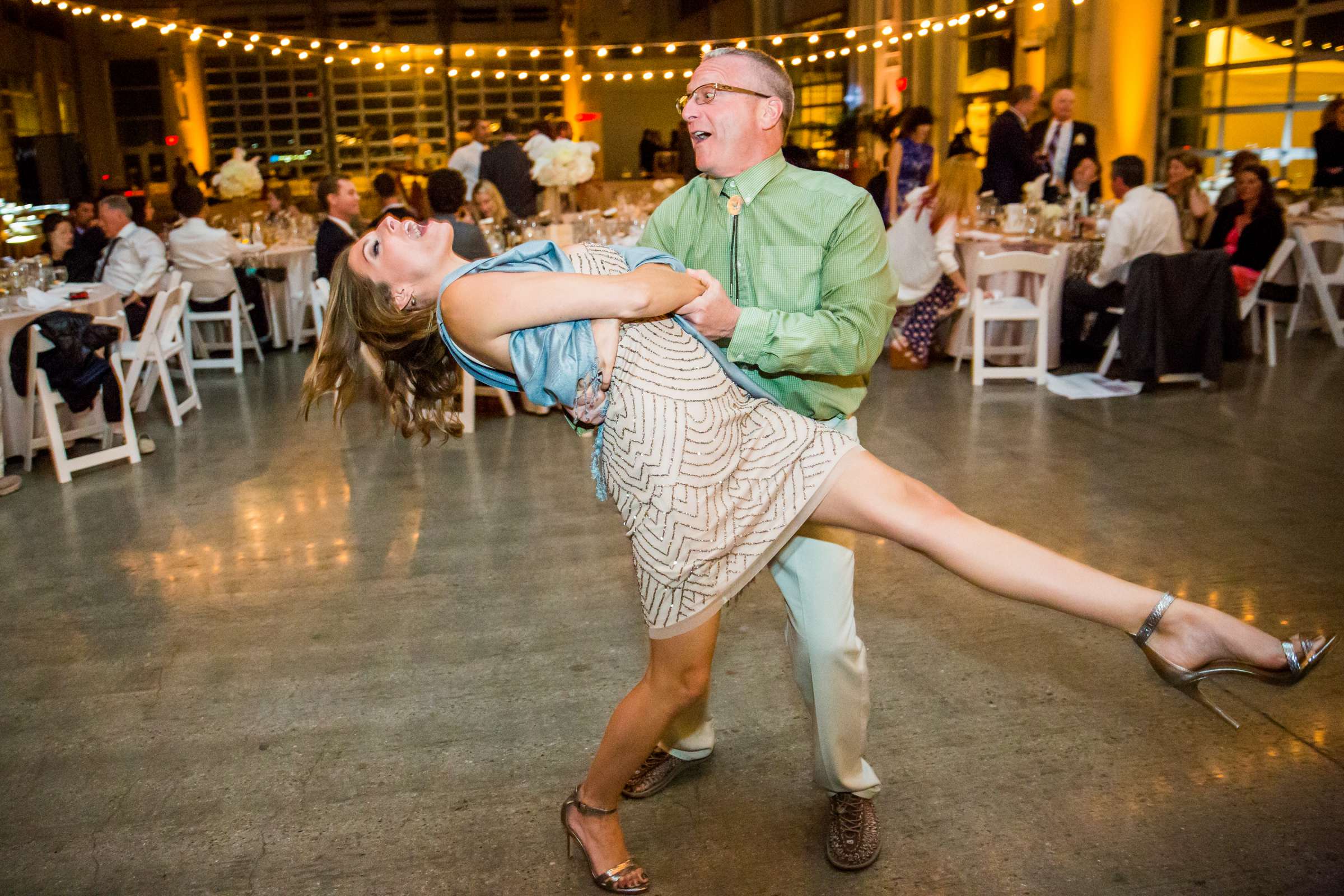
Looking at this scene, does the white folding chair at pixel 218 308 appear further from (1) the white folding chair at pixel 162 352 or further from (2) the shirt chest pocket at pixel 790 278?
(2) the shirt chest pocket at pixel 790 278

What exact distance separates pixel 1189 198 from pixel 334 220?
5.78 m

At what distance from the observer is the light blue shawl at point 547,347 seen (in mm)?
1681

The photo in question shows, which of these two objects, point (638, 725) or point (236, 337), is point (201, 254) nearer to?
point (236, 337)

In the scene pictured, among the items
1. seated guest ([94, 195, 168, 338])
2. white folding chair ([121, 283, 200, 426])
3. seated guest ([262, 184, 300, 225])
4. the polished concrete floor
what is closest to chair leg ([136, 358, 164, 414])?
white folding chair ([121, 283, 200, 426])

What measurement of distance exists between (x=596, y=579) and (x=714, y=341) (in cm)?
165

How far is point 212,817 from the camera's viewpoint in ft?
7.54

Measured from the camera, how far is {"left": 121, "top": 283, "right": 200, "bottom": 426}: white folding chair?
566cm

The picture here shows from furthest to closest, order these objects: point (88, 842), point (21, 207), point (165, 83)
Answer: point (165, 83) → point (21, 207) → point (88, 842)

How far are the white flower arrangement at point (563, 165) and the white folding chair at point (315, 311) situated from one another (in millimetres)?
1706

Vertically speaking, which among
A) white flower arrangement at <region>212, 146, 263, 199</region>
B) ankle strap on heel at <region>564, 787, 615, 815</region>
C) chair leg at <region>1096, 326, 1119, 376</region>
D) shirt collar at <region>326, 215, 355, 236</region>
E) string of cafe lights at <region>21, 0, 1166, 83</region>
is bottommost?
ankle strap on heel at <region>564, 787, 615, 815</region>

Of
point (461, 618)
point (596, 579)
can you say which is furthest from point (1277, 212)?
point (461, 618)

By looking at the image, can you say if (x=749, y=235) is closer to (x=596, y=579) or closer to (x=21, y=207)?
(x=596, y=579)

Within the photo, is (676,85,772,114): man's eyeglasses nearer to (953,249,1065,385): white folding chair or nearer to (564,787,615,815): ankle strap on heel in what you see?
(564,787,615,815): ankle strap on heel

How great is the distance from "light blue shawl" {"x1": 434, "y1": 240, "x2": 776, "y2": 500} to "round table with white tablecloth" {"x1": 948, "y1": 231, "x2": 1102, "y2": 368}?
520cm
